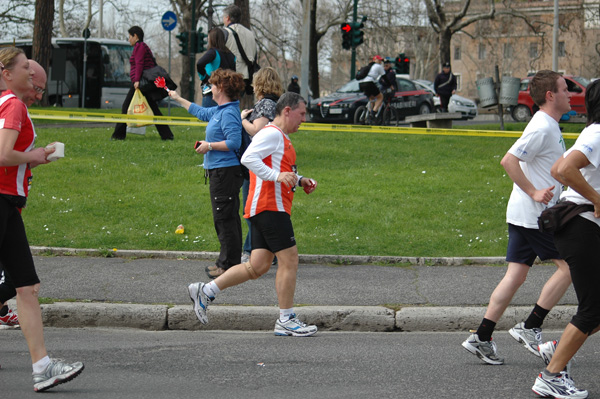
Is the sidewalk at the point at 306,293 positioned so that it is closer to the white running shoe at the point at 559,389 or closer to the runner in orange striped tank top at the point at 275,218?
the runner in orange striped tank top at the point at 275,218

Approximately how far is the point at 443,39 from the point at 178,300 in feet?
109

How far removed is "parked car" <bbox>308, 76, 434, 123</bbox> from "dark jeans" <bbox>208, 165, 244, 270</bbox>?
52.6 feet

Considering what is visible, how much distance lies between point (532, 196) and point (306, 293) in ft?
8.50

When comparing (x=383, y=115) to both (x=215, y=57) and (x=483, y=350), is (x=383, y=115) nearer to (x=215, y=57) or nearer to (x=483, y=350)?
(x=215, y=57)

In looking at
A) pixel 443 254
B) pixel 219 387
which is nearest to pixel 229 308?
pixel 219 387

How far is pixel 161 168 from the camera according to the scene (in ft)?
40.2

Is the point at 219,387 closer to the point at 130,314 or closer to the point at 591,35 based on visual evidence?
the point at 130,314

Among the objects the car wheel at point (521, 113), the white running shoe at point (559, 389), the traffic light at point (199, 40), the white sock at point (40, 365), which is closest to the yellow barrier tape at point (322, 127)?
the white sock at point (40, 365)

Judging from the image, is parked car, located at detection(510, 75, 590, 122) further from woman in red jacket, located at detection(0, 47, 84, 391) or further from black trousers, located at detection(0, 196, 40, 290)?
black trousers, located at detection(0, 196, 40, 290)

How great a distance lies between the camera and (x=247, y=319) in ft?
21.3

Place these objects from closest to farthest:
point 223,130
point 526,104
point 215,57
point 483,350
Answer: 1. point 483,350
2. point 223,130
3. point 215,57
4. point 526,104

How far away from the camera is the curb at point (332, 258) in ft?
27.3

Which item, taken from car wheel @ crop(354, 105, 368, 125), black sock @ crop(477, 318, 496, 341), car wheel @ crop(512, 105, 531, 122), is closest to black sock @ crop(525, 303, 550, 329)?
black sock @ crop(477, 318, 496, 341)

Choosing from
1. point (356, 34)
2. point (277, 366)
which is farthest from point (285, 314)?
point (356, 34)
